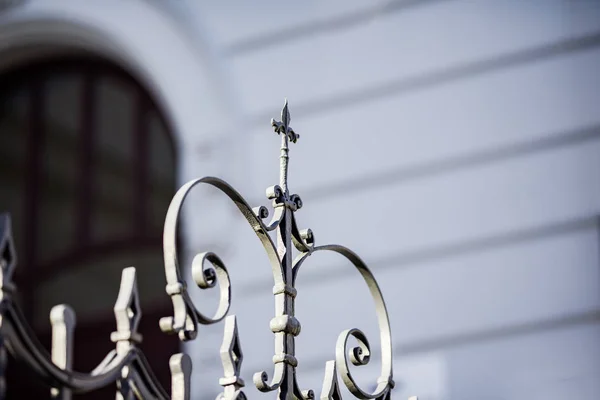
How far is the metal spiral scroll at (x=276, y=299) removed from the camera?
1.85 metres

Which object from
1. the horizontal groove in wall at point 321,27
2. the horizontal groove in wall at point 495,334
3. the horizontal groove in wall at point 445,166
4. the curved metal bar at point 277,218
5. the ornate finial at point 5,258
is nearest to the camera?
the ornate finial at point 5,258

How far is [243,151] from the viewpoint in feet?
15.9

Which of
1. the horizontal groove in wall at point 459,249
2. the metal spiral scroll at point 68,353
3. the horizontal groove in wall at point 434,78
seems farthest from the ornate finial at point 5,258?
the horizontal groove in wall at point 434,78

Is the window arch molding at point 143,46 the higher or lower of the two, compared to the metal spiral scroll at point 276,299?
higher

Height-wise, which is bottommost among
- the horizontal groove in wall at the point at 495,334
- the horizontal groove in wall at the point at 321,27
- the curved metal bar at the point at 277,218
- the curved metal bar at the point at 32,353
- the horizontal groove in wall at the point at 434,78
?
the curved metal bar at the point at 32,353

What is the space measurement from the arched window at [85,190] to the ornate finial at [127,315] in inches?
137

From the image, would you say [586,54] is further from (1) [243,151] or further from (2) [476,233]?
(1) [243,151]

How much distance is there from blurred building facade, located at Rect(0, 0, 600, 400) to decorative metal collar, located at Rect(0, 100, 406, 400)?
6.10 feet

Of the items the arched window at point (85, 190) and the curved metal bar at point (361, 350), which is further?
the arched window at point (85, 190)

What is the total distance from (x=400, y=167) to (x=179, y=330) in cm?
281

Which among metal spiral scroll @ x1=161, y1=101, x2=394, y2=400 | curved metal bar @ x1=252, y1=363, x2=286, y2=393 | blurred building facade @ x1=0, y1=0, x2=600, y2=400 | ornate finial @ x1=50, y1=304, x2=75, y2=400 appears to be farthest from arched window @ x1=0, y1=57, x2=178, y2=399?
ornate finial @ x1=50, y1=304, x2=75, y2=400

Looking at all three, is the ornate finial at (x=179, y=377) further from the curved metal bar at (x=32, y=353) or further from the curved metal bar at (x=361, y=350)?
the curved metal bar at (x=361, y=350)

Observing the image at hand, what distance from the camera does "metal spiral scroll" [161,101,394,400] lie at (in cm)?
185

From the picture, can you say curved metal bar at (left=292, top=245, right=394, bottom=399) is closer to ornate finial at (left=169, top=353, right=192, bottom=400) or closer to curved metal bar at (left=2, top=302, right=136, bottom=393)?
ornate finial at (left=169, top=353, right=192, bottom=400)
